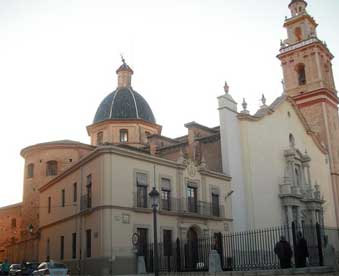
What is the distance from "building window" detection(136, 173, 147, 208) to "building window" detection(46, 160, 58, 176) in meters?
15.9

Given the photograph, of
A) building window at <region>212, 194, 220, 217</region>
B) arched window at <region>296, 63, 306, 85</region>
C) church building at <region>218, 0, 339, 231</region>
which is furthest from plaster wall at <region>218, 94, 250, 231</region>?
arched window at <region>296, 63, 306, 85</region>

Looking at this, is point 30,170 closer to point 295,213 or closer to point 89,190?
point 89,190

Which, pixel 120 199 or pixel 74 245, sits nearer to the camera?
pixel 120 199

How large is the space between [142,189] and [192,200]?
14.5 ft

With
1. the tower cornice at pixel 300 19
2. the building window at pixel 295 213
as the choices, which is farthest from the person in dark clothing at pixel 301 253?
the tower cornice at pixel 300 19

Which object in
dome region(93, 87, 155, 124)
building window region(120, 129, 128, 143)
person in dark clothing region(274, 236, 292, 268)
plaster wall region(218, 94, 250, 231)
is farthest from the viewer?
dome region(93, 87, 155, 124)

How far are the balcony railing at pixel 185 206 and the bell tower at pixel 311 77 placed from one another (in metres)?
21.2

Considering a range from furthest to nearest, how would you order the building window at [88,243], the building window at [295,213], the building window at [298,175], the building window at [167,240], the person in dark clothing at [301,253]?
the building window at [298,175], the building window at [295,213], the building window at [167,240], the building window at [88,243], the person in dark clothing at [301,253]

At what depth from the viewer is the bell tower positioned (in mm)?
45219

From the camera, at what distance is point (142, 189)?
79.0 feet

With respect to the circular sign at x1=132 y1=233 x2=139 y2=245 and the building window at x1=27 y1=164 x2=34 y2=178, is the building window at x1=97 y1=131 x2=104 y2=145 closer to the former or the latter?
the building window at x1=27 y1=164 x2=34 y2=178

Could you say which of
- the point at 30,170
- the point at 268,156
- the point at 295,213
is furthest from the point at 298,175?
the point at 30,170

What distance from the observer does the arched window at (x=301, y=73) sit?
155ft

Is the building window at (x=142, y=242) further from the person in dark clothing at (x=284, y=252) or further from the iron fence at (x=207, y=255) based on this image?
the person in dark clothing at (x=284, y=252)
